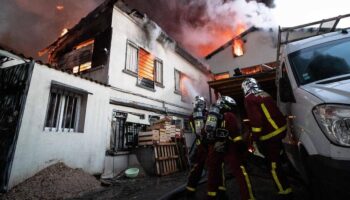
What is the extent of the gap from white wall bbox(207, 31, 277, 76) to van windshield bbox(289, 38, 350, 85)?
52.3 ft

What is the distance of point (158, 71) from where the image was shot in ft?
39.8

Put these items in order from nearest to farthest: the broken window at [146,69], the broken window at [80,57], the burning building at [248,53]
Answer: the broken window at [80,57] → the broken window at [146,69] → the burning building at [248,53]

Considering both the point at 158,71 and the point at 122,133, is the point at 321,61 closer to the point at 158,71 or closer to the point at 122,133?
the point at 122,133

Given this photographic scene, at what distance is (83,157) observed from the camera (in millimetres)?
6867

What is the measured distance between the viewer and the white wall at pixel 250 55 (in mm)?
18234

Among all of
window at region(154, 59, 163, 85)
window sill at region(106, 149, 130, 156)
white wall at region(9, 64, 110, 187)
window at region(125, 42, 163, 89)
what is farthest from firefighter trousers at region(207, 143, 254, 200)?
window at region(154, 59, 163, 85)

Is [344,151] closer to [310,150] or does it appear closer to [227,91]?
[310,150]

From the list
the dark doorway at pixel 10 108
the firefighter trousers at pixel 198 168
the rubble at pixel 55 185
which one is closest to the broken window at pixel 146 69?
the dark doorway at pixel 10 108

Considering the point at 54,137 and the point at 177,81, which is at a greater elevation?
the point at 177,81

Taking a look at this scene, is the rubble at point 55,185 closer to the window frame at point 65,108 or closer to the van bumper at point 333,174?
the window frame at point 65,108

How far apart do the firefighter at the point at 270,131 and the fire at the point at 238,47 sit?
662 inches

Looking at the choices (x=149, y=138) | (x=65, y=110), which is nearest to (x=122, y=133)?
(x=149, y=138)

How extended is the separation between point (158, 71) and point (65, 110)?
617cm

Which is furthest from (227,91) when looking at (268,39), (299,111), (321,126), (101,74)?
(268,39)
